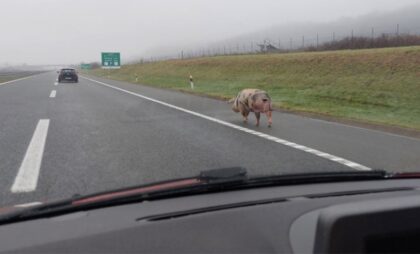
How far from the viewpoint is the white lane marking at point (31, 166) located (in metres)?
6.81

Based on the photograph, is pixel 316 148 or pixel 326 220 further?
pixel 316 148

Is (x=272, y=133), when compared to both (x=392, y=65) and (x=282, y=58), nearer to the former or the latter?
(x=392, y=65)

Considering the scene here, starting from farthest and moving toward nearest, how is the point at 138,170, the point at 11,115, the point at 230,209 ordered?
the point at 11,115, the point at 138,170, the point at 230,209

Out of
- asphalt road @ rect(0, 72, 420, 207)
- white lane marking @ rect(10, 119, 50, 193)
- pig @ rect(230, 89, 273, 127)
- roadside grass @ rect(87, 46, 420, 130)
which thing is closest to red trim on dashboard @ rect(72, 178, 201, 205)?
asphalt road @ rect(0, 72, 420, 207)

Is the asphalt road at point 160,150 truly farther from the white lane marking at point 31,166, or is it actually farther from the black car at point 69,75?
the black car at point 69,75

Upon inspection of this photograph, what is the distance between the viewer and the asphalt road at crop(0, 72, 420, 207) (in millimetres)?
7344

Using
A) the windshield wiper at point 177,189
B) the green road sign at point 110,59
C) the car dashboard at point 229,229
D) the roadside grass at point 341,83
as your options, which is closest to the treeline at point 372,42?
the roadside grass at point 341,83

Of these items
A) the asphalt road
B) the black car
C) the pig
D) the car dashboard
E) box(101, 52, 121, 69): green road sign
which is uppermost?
box(101, 52, 121, 69): green road sign

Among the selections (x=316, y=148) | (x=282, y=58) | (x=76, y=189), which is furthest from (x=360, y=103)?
(x=282, y=58)

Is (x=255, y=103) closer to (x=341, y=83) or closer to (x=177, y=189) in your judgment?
(x=177, y=189)

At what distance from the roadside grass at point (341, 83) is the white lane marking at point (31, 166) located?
9187mm

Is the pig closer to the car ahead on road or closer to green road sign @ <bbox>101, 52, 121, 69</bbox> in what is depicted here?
the car ahead on road

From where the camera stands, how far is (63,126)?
45.3ft

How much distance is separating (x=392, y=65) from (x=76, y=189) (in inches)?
1149
